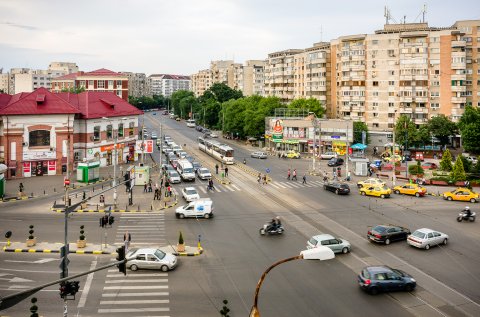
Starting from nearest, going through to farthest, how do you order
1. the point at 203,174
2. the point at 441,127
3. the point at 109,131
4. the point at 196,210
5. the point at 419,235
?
the point at 419,235 < the point at 196,210 < the point at 203,174 < the point at 109,131 < the point at 441,127

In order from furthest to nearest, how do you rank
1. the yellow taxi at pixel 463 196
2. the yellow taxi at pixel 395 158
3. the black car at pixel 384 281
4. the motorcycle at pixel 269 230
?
1. the yellow taxi at pixel 395 158
2. the yellow taxi at pixel 463 196
3. the motorcycle at pixel 269 230
4. the black car at pixel 384 281

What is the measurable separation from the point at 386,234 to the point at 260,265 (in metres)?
10.6

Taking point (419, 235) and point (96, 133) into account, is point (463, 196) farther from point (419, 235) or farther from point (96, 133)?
point (96, 133)

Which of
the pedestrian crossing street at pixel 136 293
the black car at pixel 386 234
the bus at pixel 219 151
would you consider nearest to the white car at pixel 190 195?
the pedestrian crossing street at pixel 136 293

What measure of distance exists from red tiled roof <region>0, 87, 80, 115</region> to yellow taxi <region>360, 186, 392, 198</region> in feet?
132

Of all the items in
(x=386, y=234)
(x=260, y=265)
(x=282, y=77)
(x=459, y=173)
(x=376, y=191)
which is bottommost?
(x=260, y=265)

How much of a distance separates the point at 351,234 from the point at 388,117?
213ft

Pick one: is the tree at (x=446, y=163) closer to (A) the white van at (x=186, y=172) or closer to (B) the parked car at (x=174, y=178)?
(A) the white van at (x=186, y=172)

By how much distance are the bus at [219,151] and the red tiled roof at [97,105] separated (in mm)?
14848

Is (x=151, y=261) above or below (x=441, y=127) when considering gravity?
below

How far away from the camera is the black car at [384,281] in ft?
78.9

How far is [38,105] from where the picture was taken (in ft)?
205

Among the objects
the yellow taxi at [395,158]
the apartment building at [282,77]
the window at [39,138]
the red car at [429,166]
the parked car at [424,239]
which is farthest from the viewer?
the apartment building at [282,77]

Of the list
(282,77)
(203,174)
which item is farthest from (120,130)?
(282,77)
